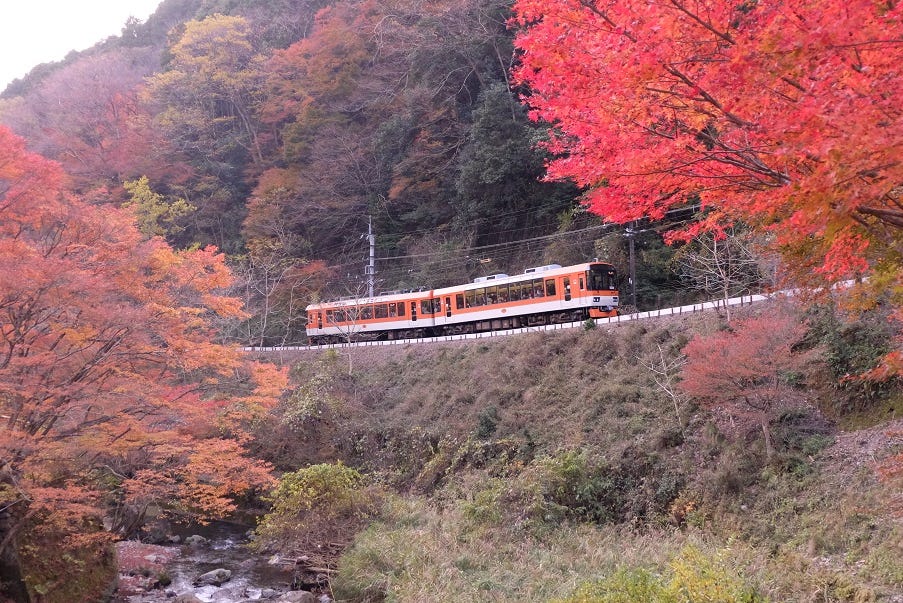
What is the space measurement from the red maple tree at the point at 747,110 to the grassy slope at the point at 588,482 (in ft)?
9.81

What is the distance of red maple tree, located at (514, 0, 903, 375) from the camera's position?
11.4 ft

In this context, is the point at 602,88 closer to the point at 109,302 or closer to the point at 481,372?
the point at 109,302

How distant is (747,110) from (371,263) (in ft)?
84.6

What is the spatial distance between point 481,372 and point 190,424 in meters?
10.3

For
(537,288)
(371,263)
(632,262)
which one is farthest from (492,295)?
(371,263)

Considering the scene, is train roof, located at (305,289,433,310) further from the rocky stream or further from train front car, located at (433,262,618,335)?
the rocky stream

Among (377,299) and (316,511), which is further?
Result: (377,299)

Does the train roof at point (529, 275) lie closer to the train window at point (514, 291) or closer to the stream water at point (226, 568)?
the train window at point (514, 291)

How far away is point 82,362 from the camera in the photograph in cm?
973

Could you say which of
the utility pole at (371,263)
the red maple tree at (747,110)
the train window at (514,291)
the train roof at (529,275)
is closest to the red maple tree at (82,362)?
the red maple tree at (747,110)

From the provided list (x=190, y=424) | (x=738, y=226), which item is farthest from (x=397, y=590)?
(x=738, y=226)

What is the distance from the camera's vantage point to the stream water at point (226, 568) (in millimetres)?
12036

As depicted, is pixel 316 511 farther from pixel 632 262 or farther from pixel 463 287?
pixel 632 262

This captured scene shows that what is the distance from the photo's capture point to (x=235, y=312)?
1295 centimetres
